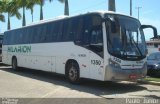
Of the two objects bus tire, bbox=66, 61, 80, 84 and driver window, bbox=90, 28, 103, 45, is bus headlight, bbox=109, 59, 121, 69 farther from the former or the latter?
bus tire, bbox=66, 61, 80, 84

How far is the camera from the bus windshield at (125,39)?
14.6 m

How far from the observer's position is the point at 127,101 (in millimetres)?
11977

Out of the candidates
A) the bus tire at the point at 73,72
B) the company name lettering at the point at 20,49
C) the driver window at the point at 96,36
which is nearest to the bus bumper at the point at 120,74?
the driver window at the point at 96,36

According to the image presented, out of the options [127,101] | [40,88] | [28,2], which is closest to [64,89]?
[40,88]

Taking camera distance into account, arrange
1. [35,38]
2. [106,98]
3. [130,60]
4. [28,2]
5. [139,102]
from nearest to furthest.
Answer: [139,102] → [106,98] → [130,60] → [35,38] → [28,2]

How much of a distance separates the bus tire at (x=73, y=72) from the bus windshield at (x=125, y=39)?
2627 millimetres

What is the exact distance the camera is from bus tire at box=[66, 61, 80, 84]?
54.4ft

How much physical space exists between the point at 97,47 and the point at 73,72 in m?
2.31

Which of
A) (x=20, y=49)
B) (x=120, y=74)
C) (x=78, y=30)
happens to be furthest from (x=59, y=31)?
(x=20, y=49)

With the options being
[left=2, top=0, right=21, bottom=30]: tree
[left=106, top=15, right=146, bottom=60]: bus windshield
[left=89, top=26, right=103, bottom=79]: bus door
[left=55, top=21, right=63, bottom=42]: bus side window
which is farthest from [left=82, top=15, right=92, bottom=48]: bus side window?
[left=2, top=0, right=21, bottom=30]: tree

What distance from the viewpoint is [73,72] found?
55.1 feet

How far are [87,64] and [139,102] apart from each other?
14.6 ft

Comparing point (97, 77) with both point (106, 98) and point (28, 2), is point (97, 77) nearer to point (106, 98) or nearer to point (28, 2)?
point (106, 98)

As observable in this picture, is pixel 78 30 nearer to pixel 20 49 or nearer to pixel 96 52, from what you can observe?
pixel 96 52
